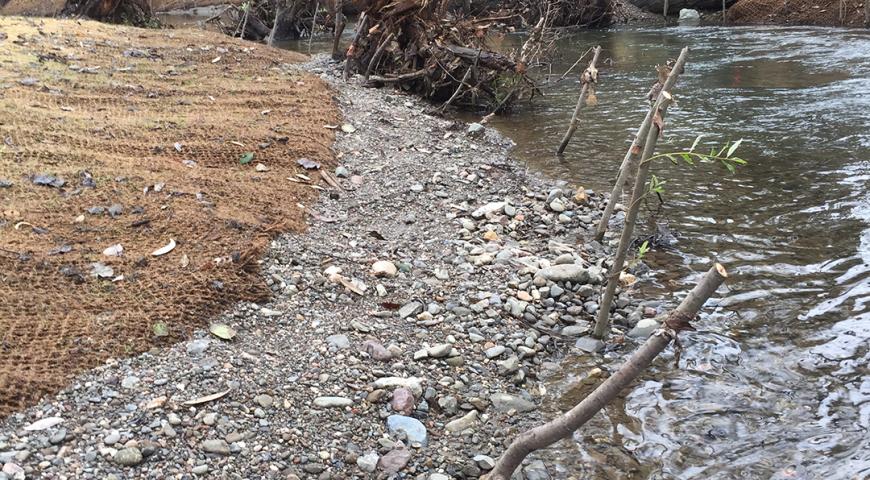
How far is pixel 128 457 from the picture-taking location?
264cm

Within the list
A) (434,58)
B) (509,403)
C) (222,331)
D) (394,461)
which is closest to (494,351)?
(509,403)

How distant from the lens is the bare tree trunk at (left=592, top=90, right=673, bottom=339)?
11.7 ft

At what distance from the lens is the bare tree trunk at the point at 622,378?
1.97 metres

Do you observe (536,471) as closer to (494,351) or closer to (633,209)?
(494,351)

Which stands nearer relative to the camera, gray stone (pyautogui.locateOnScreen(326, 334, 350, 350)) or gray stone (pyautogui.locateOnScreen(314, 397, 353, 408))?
gray stone (pyautogui.locateOnScreen(314, 397, 353, 408))

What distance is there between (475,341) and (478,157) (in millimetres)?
4171

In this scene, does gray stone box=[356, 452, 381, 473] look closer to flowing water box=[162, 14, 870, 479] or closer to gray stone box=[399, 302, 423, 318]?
flowing water box=[162, 14, 870, 479]

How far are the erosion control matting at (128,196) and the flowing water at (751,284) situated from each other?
231 cm

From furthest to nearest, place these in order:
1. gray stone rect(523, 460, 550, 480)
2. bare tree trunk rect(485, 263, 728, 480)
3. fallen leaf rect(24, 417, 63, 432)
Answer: gray stone rect(523, 460, 550, 480), fallen leaf rect(24, 417, 63, 432), bare tree trunk rect(485, 263, 728, 480)

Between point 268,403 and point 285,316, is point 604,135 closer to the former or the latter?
point 285,316

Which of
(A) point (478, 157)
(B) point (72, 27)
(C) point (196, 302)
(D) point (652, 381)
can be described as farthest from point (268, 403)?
(B) point (72, 27)

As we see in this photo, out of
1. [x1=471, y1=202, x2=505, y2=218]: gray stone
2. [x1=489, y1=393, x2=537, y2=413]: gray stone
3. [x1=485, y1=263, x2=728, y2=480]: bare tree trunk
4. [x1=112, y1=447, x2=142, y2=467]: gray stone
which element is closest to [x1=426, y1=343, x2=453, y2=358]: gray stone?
[x1=489, y1=393, x2=537, y2=413]: gray stone

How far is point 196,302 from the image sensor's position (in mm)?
3709

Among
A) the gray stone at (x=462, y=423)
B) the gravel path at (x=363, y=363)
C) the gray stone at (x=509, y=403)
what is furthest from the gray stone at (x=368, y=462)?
the gray stone at (x=509, y=403)
